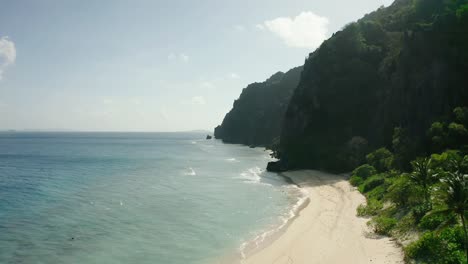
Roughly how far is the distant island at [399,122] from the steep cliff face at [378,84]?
0.20 meters

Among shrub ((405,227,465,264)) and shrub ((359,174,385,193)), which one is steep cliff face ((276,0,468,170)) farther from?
shrub ((405,227,465,264))

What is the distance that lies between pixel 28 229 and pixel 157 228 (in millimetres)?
13318

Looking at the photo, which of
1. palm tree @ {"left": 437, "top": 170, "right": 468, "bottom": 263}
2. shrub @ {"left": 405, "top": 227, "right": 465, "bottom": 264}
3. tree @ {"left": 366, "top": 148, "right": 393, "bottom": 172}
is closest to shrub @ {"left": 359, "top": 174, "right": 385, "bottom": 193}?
tree @ {"left": 366, "top": 148, "right": 393, "bottom": 172}

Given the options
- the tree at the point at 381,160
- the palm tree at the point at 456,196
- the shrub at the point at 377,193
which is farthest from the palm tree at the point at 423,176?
the tree at the point at 381,160

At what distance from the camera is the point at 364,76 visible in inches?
3497

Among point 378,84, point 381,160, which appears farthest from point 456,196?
point 378,84

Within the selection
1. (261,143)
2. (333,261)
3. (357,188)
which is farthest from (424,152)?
(261,143)

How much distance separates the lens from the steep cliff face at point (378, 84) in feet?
178

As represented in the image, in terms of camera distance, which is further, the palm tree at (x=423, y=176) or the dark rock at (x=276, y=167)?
the dark rock at (x=276, y=167)

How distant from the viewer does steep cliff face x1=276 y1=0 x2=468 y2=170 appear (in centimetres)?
5434

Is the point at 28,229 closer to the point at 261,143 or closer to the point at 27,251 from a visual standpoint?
the point at 27,251

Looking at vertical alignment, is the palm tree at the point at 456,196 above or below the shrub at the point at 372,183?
above

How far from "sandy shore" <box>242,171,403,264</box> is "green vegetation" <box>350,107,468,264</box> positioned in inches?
61.7

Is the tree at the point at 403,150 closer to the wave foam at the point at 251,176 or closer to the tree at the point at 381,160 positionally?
the tree at the point at 381,160
